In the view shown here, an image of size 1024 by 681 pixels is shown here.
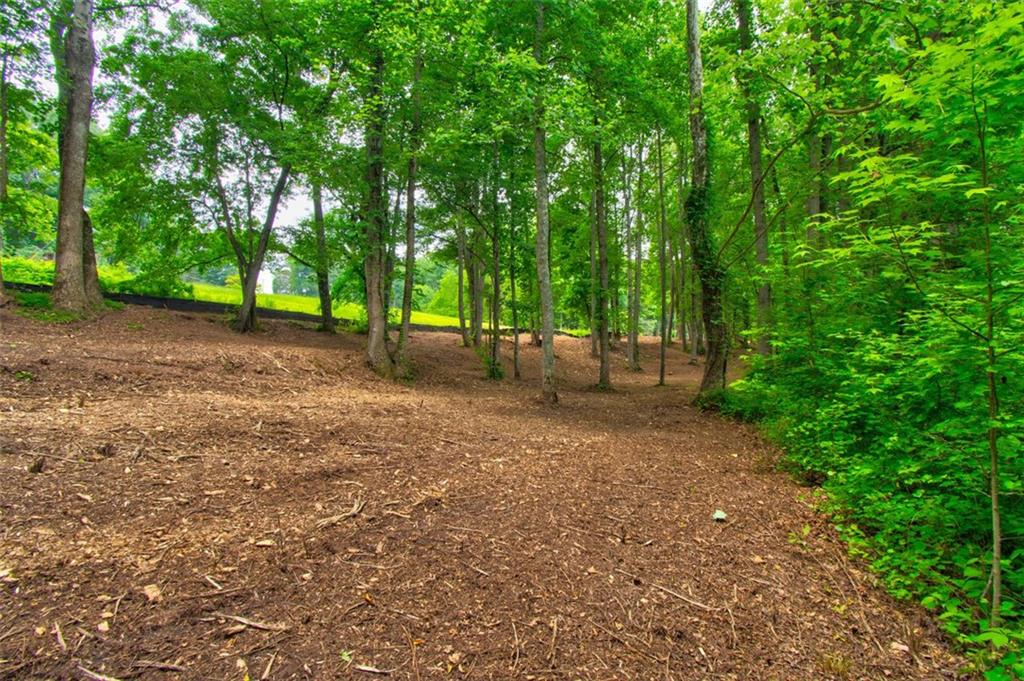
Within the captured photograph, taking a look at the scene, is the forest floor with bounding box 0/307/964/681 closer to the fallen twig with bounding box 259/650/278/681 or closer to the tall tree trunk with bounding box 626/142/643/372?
the fallen twig with bounding box 259/650/278/681

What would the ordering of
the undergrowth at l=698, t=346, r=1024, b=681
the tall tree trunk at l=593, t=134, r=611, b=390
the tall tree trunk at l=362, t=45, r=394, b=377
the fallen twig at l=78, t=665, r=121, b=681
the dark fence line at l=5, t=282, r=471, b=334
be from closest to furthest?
the fallen twig at l=78, t=665, r=121, b=681, the undergrowth at l=698, t=346, r=1024, b=681, the tall tree trunk at l=362, t=45, r=394, b=377, the dark fence line at l=5, t=282, r=471, b=334, the tall tree trunk at l=593, t=134, r=611, b=390

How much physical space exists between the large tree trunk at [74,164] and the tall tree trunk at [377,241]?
5193 millimetres

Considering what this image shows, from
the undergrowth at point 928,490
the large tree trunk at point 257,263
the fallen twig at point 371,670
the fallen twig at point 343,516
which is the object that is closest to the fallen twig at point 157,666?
the fallen twig at point 371,670

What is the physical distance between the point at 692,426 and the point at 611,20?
7897 millimetres

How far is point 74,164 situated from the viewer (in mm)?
8672

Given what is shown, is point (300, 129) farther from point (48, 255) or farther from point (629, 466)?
point (48, 255)

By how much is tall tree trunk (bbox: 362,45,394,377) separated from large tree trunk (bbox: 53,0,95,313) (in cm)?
519

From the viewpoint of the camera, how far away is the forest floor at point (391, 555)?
2.25 meters

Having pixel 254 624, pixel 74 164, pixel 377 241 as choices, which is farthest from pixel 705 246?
pixel 74 164

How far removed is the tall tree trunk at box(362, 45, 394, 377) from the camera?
938cm

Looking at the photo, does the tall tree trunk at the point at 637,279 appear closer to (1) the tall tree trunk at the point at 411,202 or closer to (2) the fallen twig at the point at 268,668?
(1) the tall tree trunk at the point at 411,202

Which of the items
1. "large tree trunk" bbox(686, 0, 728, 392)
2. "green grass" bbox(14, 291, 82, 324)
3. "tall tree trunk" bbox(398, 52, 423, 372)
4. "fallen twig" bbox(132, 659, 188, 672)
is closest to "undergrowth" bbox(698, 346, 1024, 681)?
"large tree trunk" bbox(686, 0, 728, 392)

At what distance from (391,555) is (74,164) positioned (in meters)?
10.6

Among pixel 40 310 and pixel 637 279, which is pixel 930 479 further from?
pixel 637 279
